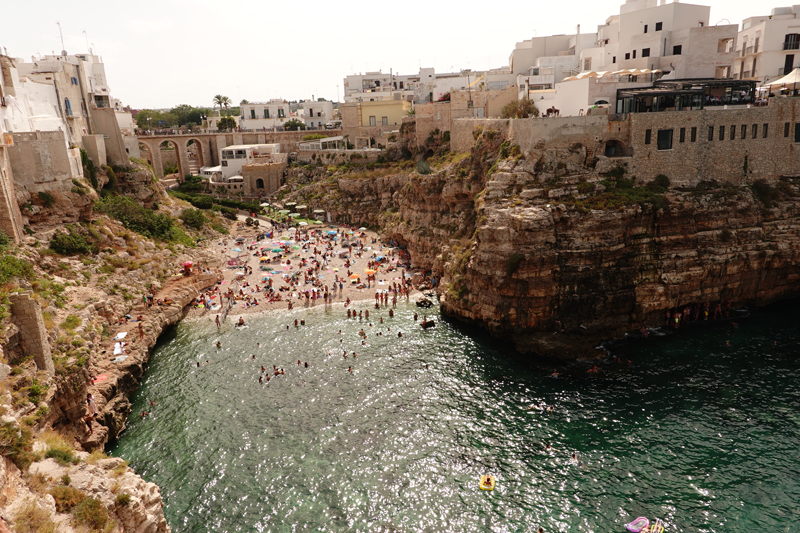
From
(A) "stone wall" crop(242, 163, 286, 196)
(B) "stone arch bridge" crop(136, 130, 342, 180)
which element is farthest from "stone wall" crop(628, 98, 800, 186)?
(B) "stone arch bridge" crop(136, 130, 342, 180)

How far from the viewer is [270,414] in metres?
28.4

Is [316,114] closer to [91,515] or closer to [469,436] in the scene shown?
[469,436]

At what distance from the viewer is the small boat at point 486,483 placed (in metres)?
22.8

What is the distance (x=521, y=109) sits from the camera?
48.0 m

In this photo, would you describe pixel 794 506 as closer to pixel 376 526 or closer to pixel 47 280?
pixel 376 526

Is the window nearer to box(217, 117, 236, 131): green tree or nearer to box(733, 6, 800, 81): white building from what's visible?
box(733, 6, 800, 81): white building

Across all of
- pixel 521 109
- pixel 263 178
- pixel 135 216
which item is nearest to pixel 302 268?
pixel 135 216

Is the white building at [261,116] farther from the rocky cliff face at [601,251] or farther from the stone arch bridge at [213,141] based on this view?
the rocky cliff face at [601,251]

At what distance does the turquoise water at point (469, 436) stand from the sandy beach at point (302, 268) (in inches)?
304

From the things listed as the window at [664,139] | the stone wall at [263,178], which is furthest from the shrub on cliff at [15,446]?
the stone wall at [263,178]

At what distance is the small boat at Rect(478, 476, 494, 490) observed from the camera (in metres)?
22.8

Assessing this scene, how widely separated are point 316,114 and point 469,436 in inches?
3487

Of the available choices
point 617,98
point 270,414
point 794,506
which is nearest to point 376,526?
point 270,414

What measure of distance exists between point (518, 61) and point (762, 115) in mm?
31789
